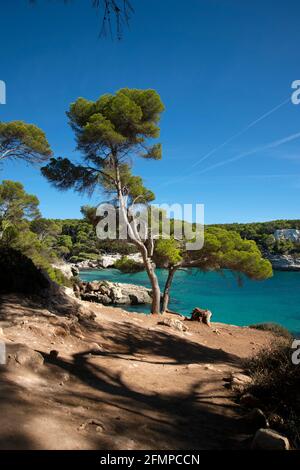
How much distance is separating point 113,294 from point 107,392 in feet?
90.3

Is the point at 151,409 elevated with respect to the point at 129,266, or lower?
lower

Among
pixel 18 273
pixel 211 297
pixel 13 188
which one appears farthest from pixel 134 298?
pixel 18 273

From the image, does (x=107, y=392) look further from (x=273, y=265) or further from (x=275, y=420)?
(x=273, y=265)

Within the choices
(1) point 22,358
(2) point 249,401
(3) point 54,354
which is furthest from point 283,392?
(3) point 54,354

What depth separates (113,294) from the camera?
104ft

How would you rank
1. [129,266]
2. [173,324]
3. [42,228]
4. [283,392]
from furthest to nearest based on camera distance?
[42,228] < [129,266] < [173,324] < [283,392]

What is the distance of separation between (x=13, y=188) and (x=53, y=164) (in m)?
11.1

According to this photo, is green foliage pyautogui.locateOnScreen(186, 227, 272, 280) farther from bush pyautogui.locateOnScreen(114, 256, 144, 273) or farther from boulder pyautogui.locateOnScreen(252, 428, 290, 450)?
boulder pyautogui.locateOnScreen(252, 428, 290, 450)

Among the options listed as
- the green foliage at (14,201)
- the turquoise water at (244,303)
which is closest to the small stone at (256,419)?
the turquoise water at (244,303)

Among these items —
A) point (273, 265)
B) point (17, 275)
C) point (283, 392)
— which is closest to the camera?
point (283, 392)

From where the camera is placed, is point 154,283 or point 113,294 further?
point 113,294

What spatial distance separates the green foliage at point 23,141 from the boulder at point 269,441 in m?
13.8

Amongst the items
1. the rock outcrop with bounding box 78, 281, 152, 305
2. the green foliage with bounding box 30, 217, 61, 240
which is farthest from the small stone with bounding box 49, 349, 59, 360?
the green foliage with bounding box 30, 217, 61, 240

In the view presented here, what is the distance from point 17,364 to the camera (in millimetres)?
4188
